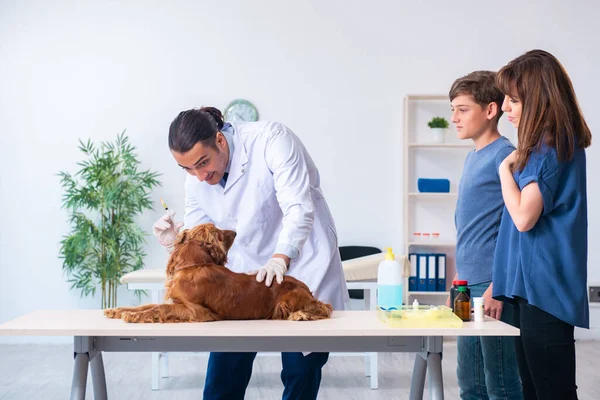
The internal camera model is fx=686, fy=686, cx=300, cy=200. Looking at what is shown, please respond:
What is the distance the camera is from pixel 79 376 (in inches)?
70.0

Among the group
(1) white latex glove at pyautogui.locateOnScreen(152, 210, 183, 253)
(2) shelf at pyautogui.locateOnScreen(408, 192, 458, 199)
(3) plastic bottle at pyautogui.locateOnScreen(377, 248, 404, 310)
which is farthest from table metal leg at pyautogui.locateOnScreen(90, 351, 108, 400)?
(2) shelf at pyautogui.locateOnScreen(408, 192, 458, 199)

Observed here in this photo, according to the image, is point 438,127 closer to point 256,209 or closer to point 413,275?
point 413,275

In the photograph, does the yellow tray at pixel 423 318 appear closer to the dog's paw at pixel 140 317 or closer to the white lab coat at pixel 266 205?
the white lab coat at pixel 266 205

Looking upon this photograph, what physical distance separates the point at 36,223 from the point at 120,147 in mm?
868


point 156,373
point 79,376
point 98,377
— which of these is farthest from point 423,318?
point 156,373

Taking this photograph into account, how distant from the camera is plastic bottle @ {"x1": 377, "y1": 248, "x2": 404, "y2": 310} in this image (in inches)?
85.7

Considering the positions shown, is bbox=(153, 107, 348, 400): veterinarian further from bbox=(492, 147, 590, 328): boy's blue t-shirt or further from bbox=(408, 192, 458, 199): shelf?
bbox=(408, 192, 458, 199): shelf

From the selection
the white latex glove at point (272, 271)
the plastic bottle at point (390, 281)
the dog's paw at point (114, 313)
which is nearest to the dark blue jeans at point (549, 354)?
the plastic bottle at point (390, 281)

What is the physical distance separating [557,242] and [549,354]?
278 mm

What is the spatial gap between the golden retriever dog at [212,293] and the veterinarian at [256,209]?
0.50 feet

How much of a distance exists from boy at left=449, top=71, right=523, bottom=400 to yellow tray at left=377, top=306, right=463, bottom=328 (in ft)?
0.77

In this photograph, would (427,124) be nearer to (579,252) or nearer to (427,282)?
(427,282)

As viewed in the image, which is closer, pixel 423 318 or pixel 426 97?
pixel 423 318

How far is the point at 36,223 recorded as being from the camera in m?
5.27
